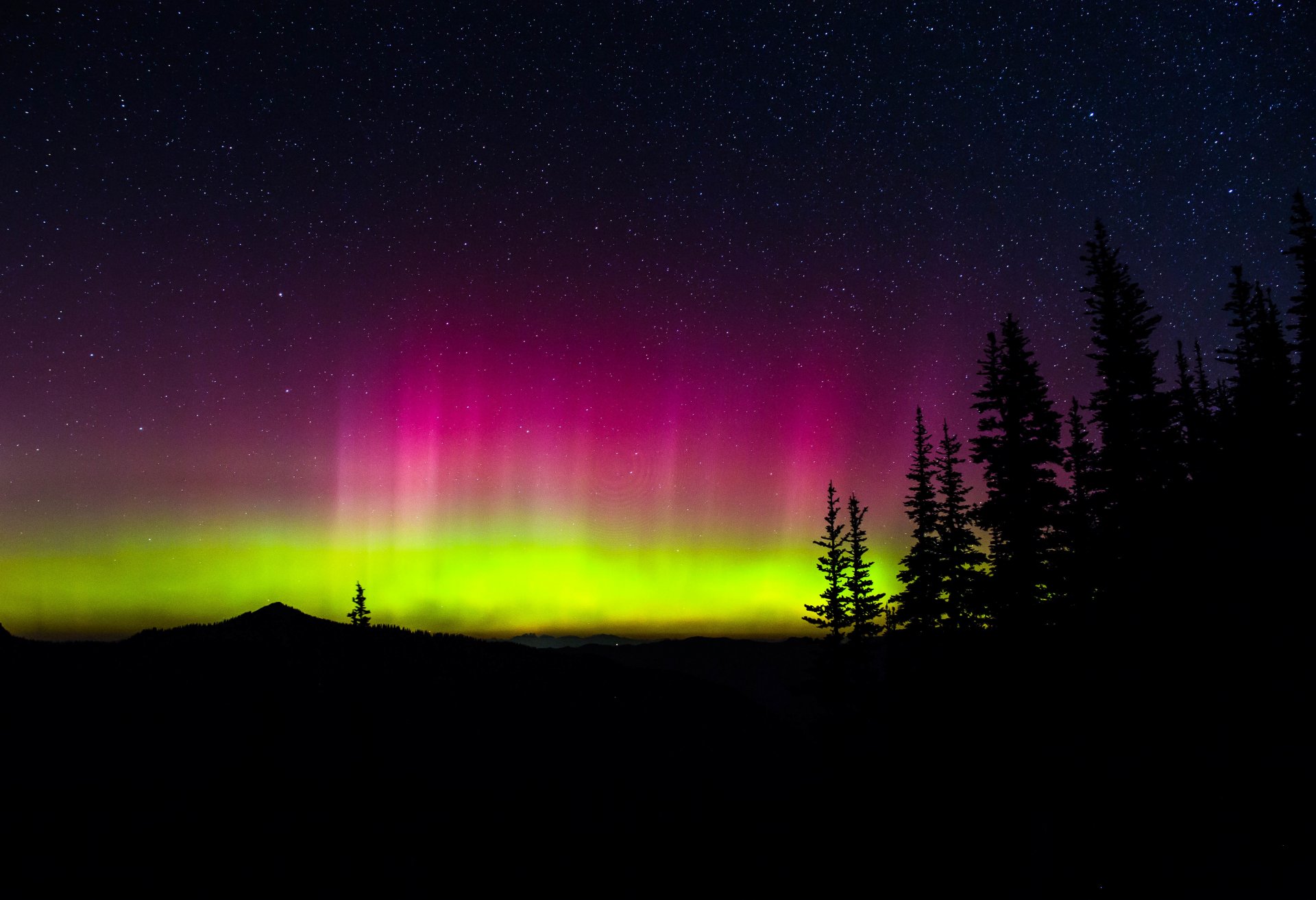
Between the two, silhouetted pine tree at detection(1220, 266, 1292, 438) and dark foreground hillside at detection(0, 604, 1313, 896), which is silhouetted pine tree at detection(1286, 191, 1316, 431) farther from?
dark foreground hillside at detection(0, 604, 1313, 896)

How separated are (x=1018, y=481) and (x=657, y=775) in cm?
1960

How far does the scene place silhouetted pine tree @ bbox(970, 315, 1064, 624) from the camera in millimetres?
26016

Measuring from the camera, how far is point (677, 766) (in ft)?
105

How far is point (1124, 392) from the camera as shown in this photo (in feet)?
86.5

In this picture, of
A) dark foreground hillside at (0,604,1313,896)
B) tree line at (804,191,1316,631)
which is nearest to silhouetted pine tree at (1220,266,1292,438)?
tree line at (804,191,1316,631)

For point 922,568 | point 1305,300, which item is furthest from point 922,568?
point 1305,300

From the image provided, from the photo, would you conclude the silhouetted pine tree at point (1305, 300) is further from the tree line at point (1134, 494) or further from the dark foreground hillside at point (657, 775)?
the dark foreground hillside at point (657, 775)

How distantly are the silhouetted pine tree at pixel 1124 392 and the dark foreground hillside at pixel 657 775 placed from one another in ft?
25.1

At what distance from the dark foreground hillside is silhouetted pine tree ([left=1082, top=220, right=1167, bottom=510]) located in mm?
7650

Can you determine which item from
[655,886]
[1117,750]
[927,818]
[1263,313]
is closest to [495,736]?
[655,886]

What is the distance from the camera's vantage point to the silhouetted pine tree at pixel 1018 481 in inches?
1024

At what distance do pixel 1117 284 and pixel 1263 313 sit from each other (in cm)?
1157

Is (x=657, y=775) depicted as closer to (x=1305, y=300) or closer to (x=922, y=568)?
(x=922, y=568)

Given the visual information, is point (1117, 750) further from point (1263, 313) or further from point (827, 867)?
point (1263, 313)
